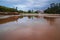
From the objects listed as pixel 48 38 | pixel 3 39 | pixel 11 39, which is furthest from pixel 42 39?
pixel 3 39

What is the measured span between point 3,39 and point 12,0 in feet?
6.48

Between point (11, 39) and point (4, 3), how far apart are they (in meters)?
1.83

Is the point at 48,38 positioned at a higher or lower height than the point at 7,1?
lower

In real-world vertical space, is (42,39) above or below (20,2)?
below

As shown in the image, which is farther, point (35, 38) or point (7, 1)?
point (7, 1)

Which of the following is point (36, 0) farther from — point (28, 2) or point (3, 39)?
point (3, 39)

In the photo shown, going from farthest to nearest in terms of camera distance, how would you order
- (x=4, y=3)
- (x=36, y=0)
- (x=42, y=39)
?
(x=36, y=0), (x=4, y=3), (x=42, y=39)

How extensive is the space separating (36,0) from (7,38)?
2260 millimetres

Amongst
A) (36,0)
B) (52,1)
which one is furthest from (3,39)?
(52,1)

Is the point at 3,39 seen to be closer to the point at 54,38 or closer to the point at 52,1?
the point at 54,38

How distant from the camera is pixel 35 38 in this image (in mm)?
2176

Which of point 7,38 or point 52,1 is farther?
point 52,1

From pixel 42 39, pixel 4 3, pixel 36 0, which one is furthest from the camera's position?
pixel 36 0

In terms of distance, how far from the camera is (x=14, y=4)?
3.79m
